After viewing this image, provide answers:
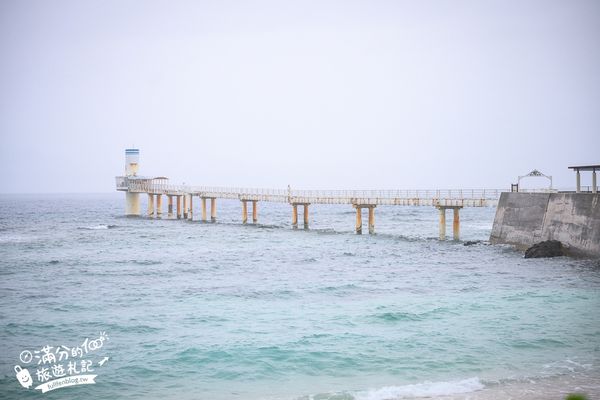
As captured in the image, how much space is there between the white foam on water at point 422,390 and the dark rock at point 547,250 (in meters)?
23.5

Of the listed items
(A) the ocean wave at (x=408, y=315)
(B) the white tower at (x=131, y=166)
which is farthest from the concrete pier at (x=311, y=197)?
(A) the ocean wave at (x=408, y=315)

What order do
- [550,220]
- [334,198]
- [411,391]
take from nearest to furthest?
[411,391], [550,220], [334,198]

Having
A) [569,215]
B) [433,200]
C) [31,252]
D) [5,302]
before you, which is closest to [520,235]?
[569,215]

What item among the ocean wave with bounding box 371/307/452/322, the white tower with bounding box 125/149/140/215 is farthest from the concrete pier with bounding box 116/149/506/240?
the ocean wave with bounding box 371/307/452/322

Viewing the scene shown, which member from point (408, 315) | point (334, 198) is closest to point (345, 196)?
point (334, 198)

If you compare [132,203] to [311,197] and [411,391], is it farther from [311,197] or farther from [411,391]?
[411,391]

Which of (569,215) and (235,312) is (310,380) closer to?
(235,312)

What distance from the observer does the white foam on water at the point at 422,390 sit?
581 inches

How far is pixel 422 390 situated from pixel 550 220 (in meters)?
27.1

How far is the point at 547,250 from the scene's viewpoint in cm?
3653

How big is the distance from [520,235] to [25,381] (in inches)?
1388

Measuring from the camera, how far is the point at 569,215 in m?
36.2

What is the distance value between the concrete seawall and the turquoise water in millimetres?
1646

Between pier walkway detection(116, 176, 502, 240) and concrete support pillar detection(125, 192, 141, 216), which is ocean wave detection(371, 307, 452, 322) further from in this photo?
concrete support pillar detection(125, 192, 141, 216)
